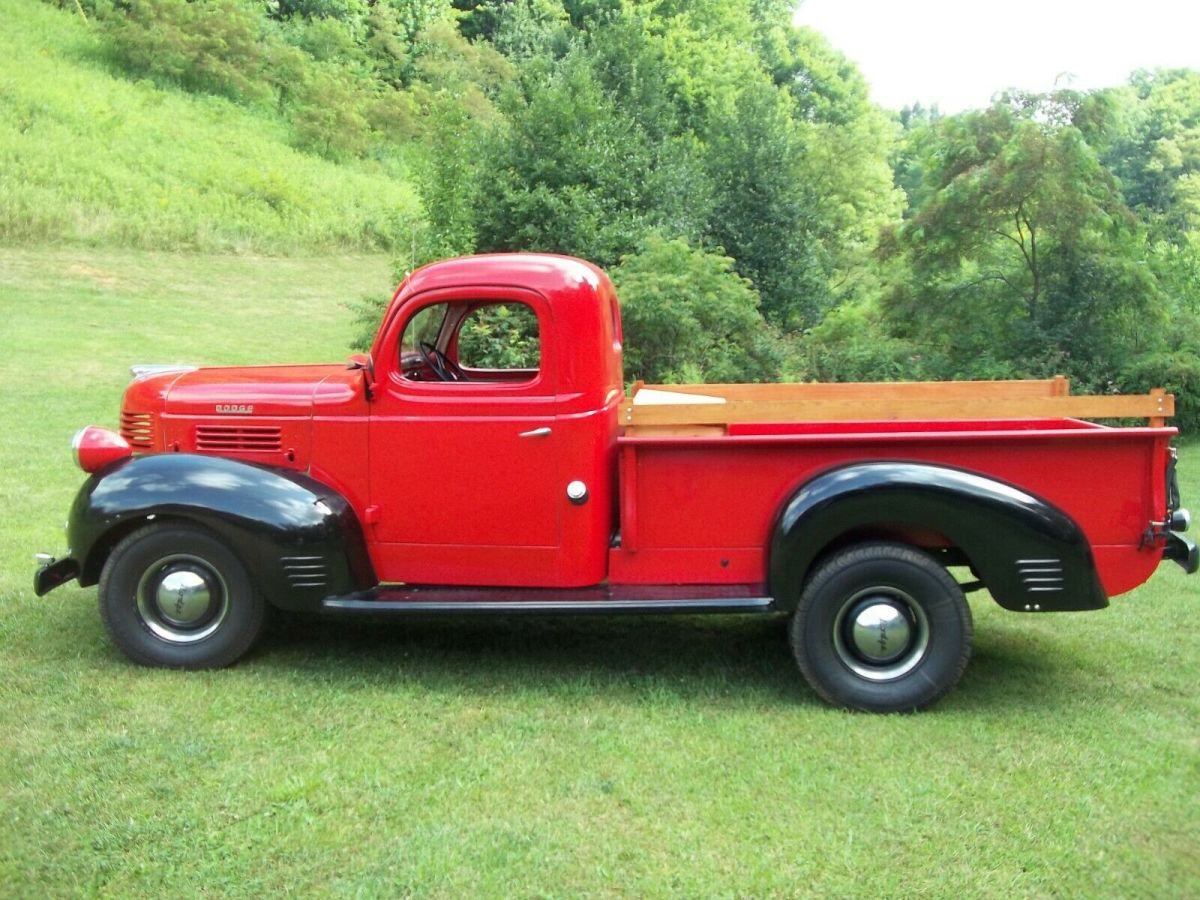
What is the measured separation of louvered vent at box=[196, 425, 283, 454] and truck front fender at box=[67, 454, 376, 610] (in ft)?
0.61

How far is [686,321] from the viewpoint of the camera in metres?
13.0

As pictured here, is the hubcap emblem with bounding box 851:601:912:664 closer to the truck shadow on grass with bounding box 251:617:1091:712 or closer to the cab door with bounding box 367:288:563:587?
the truck shadow on grass with bounding box 251:617:1091:712

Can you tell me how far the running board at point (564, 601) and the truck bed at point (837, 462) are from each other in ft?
0.37

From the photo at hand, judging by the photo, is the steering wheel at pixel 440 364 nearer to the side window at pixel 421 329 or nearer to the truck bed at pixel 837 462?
the side window at pixel 421 329

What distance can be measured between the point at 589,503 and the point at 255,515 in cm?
145

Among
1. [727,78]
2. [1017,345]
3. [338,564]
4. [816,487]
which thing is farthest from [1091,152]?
[727,78]

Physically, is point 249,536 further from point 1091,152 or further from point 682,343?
point 1091,152

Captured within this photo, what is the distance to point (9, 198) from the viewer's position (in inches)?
858

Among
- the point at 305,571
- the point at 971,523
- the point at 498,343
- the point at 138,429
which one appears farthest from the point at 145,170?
the point at 971,523

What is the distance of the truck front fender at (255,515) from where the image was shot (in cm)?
489

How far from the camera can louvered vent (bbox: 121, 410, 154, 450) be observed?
5.47 metres

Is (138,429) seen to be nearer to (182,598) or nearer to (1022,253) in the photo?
(182,598)

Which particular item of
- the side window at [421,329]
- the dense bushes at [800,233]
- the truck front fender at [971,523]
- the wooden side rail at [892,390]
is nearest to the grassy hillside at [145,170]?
the dense bushes at [800,233]

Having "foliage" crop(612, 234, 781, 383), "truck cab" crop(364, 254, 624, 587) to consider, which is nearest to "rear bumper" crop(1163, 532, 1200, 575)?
"truck cab" crop(364, 254, 624, 587)
